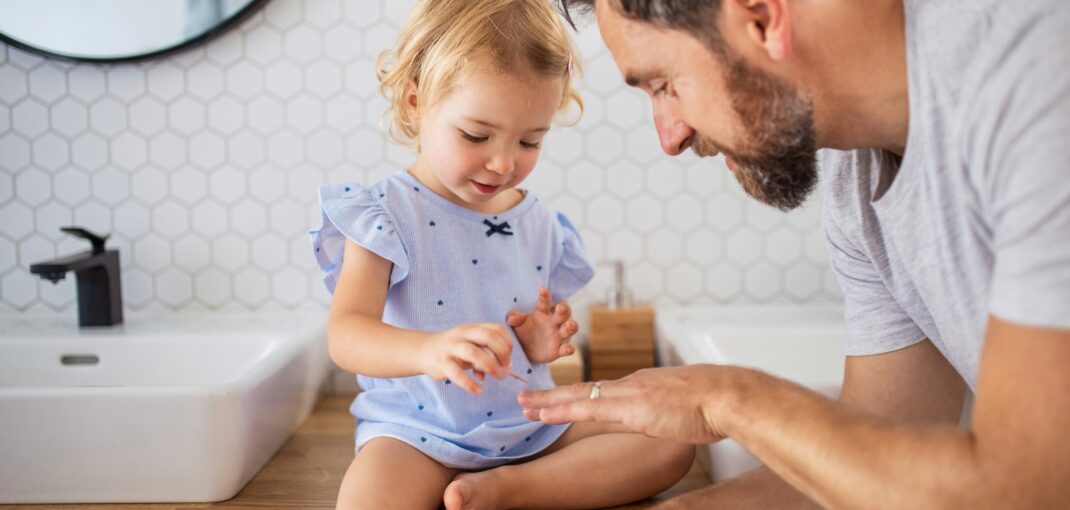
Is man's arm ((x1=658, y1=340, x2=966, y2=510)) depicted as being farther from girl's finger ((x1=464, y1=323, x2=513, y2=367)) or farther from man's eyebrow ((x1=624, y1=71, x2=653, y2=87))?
man's eyebrow ((x1=624, y1=71, x2=653, y2=87))

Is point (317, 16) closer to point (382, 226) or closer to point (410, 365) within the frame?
point (382, 226)

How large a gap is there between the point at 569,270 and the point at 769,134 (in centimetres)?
61

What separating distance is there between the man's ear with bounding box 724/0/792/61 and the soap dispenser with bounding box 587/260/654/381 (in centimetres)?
94

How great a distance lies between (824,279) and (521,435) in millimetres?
879

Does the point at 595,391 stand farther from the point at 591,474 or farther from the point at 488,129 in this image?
the point at 488,129

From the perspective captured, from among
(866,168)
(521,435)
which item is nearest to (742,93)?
(866,168)

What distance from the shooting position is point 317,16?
1757 mm

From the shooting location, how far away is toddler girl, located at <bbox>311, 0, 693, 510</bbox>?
119cm

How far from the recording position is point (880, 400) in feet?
3.70

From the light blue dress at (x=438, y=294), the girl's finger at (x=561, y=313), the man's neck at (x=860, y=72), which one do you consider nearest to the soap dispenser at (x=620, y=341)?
the light blue dress at (x=438, y=294)

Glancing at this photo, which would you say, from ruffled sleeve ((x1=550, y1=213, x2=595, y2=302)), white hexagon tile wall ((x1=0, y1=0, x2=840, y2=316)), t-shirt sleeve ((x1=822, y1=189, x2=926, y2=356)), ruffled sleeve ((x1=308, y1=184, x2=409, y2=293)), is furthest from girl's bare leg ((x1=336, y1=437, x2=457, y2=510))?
white hexagon tile wall ((x1=0, y1=0, x2=840, y2=316))

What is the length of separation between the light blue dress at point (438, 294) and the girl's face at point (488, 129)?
8 centimetres

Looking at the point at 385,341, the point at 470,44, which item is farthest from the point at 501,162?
the point at 385,341

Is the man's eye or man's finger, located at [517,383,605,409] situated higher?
the man's eye
